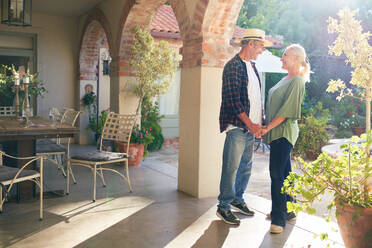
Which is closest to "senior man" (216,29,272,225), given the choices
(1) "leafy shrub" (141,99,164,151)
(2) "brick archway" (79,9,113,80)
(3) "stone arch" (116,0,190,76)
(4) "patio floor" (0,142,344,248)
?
(4) "patio floor" (0,142,344,248)

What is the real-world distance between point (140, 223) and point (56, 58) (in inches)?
281

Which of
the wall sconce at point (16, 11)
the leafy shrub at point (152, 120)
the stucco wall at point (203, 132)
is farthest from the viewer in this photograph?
the leafy shrub at point (152, 120)

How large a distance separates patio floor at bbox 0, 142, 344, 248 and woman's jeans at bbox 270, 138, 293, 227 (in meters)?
0.16

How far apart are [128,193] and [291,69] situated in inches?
99.8

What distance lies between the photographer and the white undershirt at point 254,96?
380 centimetres

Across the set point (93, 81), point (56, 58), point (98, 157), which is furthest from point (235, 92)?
point (56, 58)

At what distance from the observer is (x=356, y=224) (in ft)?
7.65

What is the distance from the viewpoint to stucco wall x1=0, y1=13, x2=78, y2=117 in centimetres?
959

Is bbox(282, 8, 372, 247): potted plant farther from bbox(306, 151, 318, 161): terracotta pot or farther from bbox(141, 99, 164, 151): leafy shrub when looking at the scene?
bbox(306, 151, 318, 161): terracotta pot

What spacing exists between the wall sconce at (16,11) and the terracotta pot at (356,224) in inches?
187

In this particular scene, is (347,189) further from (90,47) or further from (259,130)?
(90,47)

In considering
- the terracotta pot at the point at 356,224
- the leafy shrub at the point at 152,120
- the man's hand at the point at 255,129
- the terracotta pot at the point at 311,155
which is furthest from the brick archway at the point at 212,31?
the terracotta pot at the point at 311,155

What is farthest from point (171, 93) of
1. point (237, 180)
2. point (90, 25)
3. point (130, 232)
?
point (130, 232)

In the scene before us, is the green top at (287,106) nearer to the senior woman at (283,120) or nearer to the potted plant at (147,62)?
the senior woman at (283,120)
